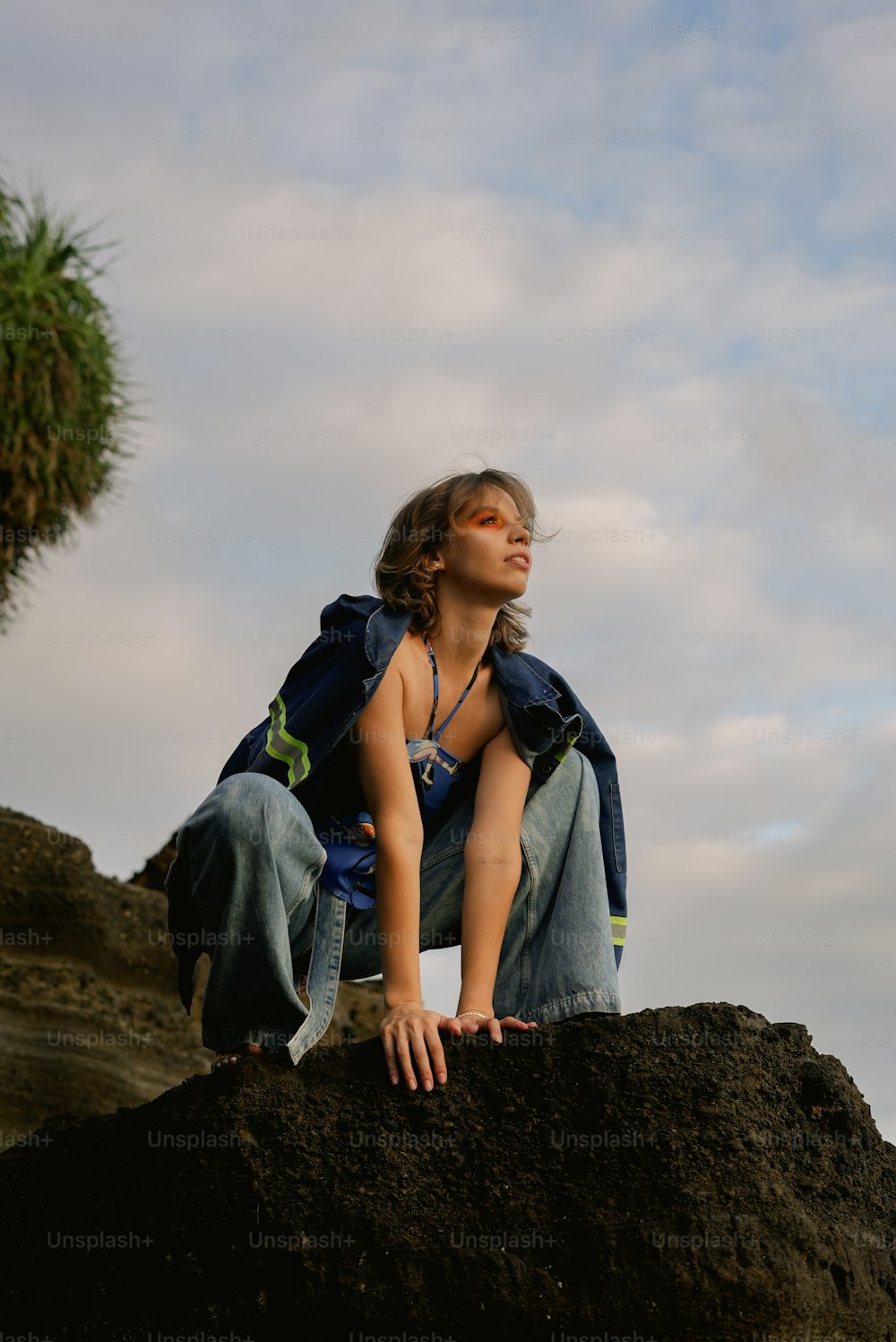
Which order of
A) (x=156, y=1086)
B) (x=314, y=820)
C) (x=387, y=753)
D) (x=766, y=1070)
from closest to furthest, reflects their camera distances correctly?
(x=766, y=1070), (x=387, y=753), (x=314, y=820), (x=156, y=1086)

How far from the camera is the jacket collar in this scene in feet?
12.8

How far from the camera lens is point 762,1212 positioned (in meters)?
3.24

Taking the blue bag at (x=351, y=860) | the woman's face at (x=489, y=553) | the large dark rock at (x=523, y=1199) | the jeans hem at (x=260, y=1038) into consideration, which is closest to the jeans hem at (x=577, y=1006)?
the large dark rock at (x=523, y=1199)

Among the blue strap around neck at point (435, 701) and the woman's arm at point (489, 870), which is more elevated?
the blue strap around neck at point (435, 701)

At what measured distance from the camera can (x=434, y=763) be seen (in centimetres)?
400

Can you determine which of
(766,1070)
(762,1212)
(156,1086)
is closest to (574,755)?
(766,1070)

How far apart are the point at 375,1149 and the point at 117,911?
6843 millimetres

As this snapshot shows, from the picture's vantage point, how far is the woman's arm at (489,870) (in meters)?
3.68

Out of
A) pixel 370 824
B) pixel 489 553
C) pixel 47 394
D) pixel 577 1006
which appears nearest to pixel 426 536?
pixel 489 553

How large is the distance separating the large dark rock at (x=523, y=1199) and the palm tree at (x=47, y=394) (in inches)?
276

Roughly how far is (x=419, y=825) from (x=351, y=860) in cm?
27

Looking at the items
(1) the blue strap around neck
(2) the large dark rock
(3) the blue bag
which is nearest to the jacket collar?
(1) the blue strap around neck

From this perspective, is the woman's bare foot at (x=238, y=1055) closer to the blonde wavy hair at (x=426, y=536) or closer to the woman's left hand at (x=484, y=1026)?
the woman's left hand at (x=484, y=1026)

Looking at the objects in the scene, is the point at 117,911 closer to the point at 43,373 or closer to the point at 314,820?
the point at 43,373
